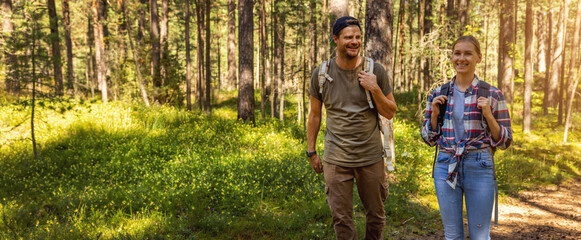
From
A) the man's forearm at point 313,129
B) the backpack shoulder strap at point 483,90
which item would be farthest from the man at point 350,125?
the backpack shoulder strap at point 483,90

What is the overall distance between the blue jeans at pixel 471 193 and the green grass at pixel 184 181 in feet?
7.80

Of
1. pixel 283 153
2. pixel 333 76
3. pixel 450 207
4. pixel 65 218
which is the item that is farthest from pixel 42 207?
pixel 450 207

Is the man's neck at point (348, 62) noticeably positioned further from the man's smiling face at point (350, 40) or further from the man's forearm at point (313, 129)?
the man's forearm at point (313, 129)

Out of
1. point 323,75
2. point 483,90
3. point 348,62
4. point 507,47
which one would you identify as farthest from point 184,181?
point 507,47

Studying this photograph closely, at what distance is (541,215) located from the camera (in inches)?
267

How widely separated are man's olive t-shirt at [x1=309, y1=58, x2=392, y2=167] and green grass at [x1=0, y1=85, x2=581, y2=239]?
1.99m

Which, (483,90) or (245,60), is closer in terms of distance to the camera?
(483,90)

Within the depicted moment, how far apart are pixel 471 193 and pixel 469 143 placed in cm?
38

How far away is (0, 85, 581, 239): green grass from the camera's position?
202 inches

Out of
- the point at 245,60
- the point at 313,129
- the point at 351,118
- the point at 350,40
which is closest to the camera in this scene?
the point at 350,40

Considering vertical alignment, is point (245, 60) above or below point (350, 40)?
above

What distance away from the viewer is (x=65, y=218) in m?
5.56

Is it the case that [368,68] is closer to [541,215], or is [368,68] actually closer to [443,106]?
[443,106]

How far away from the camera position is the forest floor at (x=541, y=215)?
19.1 feet
